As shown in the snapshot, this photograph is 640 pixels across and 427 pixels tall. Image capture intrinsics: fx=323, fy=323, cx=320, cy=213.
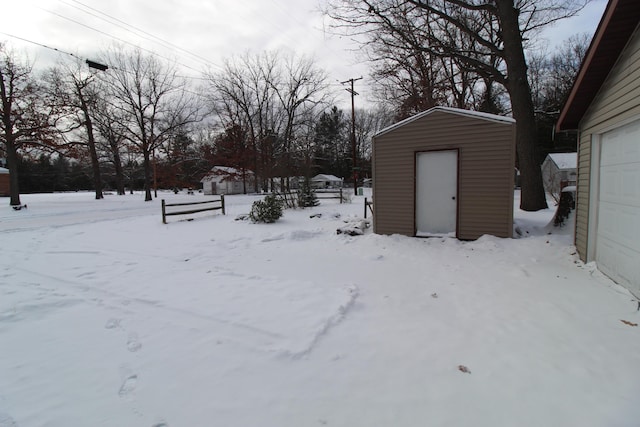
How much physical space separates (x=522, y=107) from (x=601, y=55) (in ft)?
20.2

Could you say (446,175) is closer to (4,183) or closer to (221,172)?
(221,172)

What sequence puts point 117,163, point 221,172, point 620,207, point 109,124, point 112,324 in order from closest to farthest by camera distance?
point 112,324, point 620,207, point 109,124, point 117,163, point 221,172

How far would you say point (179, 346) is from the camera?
304 centimetres

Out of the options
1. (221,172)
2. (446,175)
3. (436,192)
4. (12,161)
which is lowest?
(436,192)

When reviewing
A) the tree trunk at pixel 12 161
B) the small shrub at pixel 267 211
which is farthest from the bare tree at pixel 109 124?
the small shrub at pixel 267 211

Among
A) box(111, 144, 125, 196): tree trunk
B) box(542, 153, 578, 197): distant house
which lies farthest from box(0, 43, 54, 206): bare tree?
box(542, 153, 578, 197): distant house

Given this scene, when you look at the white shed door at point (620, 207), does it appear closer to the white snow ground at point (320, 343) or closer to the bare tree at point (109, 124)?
the white snow ground at point (320, 343)

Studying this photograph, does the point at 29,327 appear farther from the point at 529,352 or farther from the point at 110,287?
the point at 529,352

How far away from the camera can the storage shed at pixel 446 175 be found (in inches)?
277

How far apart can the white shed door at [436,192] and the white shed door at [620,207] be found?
275 centimetres

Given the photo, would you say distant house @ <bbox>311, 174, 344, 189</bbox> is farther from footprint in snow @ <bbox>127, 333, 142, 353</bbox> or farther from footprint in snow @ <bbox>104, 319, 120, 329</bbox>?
footprint in snow @ <bbox>127, 333, 142, 353</bbox>

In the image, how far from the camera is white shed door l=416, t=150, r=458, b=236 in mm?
7449

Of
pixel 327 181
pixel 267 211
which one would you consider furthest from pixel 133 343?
pixel 327 181

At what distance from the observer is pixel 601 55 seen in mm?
4547
